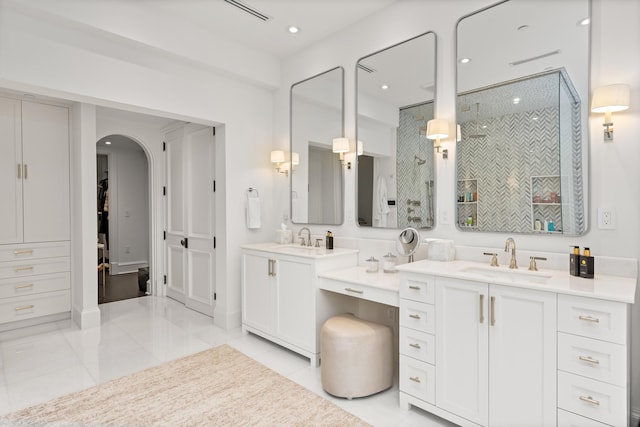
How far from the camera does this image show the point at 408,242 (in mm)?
2793

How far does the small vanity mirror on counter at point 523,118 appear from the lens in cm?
216

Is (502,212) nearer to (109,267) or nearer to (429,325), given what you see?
(429,325)

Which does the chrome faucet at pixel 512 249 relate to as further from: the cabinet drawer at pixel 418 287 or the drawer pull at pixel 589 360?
the drawer pull at pixel 589 360

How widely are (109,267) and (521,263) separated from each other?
7110 mm

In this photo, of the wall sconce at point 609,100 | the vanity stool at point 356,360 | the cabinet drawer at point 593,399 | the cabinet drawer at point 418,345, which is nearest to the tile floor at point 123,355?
the vanity stool at point 356,360

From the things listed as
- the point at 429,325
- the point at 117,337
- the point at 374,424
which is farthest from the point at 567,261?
the point at 117,337

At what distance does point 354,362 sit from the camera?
2.36 m

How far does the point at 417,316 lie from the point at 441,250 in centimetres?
59

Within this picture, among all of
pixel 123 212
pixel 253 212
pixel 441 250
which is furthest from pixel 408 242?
pixel 123 212

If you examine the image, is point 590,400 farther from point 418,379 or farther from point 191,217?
point 191,217

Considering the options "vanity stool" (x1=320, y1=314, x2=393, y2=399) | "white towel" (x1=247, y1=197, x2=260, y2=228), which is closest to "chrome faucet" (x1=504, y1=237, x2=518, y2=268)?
"vanity stool" (x1=320, y1=314, x2=393, y2=399)

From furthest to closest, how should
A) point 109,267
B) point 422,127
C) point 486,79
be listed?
point 109,267
point 422,127
point 486,79

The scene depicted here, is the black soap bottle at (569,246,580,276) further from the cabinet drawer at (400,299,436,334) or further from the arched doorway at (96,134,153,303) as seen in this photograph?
the arched doorway at (96,134,153,303)

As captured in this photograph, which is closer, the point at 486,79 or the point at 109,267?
the point at 486,79
